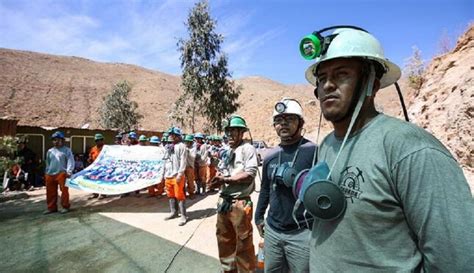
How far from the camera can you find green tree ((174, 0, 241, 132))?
1418 centimetres

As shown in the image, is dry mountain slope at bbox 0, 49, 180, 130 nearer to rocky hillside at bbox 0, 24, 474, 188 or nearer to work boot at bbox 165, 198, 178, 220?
rocky hillside at bbox 0, 24, 474, 188

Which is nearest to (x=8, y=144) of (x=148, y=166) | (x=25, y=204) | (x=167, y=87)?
(x=25, y=204)

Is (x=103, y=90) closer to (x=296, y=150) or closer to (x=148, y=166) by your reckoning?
(x=148, y=166)

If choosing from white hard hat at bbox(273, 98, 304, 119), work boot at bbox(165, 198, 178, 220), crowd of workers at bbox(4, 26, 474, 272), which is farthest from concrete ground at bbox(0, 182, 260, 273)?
crowd of workers at bbox(4, 26, 474, 272)

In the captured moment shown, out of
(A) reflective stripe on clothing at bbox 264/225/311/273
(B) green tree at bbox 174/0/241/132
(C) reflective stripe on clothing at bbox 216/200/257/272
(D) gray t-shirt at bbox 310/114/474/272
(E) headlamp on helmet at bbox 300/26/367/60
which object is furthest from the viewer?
(B) green tree at bbox 174/0/241/132

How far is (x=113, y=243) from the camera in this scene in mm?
4934

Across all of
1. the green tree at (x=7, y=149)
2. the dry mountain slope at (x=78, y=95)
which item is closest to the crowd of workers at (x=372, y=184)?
the green tree at (x=7, y=149)

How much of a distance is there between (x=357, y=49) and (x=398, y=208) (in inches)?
26.0

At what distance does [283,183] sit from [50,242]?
4.85 metres

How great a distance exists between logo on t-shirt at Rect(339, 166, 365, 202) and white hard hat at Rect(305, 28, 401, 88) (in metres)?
0.48

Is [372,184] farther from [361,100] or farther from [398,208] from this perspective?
[361,100]

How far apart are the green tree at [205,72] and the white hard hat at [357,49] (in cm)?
1361

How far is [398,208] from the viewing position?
97 cm

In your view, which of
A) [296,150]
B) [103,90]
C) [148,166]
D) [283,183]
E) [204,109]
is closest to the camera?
[283,183]
